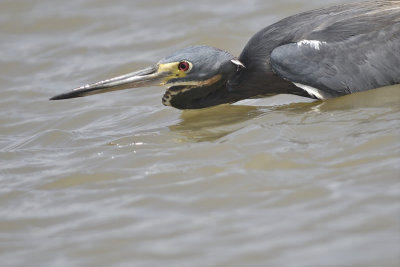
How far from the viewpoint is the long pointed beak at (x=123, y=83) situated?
8.59 meters

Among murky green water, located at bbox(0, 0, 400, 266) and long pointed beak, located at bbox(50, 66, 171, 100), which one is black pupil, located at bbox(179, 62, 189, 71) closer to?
long pointed beak, located at bbox(50, 66, 171, 100)

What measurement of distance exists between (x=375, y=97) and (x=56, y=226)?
12.0 feet

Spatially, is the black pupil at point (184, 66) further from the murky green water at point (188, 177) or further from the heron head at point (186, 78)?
the murky green water at point (188, 177)

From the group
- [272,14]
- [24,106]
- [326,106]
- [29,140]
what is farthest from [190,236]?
[272,14]

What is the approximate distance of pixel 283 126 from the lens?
7891 millimetres

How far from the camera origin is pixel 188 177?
22.7 ft

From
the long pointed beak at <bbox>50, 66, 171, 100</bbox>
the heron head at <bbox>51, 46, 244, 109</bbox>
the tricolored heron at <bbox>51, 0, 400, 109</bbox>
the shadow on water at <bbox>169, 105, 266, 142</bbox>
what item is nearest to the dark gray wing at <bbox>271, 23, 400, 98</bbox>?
the tricolored heron at <bbox>51, 0, 400, 109</bbox>

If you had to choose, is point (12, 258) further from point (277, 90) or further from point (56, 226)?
point (277, 90)

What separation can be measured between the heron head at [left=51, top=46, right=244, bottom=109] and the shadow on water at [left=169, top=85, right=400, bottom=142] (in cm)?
22

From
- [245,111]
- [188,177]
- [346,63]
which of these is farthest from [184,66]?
[188,177]

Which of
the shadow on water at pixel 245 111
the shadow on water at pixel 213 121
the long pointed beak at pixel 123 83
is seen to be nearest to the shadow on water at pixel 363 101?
the shadow on water at pixel 245 111

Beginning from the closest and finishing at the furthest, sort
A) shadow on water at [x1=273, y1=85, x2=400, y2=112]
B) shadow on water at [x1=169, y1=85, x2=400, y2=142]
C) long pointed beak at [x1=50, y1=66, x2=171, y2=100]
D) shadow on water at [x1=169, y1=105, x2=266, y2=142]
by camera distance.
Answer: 1. shadow on water at [x1=273, y1=85, x2=400, y2=112]
2. shadow on water at [x1=169, y1=85, x2=400, y2=142]
3. shadow on water at [x1=169, y1=105, x2=266, y2=142]
4. long pointed beak at [x1=50, y1=66, x2=171, y2=100]

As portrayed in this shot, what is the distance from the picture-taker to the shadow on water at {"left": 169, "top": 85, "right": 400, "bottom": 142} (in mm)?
8023

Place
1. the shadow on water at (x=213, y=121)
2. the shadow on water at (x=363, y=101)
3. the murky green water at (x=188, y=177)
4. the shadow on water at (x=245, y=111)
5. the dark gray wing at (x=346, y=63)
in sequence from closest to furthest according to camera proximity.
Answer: the murky green water at (x=188, y=177)
the shadow on water at (x=363, y=101)
the shadow on water at (x=245, y=111)
the shadow on water at (x=213, y=121)
the dark gray wing at (x=346, y=63)
